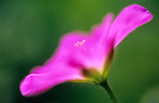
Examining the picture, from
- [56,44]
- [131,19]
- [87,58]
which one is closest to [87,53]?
[87,58]

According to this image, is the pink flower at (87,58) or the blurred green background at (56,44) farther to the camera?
the blurred green background at (56,44)

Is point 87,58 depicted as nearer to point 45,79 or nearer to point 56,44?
point 45,79

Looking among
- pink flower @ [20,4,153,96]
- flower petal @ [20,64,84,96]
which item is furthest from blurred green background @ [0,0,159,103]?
flower petal @ [20,64,84,96]

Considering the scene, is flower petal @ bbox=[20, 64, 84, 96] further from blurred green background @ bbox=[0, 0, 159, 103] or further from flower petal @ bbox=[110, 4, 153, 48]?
blurred green background @ bbox=[0, 0, 159, 103]

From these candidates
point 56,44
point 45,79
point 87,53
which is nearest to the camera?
point 45,79

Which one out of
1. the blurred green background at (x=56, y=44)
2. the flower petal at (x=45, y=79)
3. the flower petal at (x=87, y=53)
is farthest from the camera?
the blurred green background at (x=56, y=44)

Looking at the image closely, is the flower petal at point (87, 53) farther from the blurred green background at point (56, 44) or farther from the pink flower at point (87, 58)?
the blurred green background at point (56, 44)

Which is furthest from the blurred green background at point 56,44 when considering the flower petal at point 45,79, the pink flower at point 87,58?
the flower petal at point 45,79

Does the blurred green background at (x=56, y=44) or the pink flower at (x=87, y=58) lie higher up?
the pink flower at (x=87, y=58)

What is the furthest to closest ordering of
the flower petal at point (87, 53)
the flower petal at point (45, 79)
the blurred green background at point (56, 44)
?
the blurred green background at point (56, 44)
the flower petal at point (87, 53)
the flower petal at point (45, 79)
